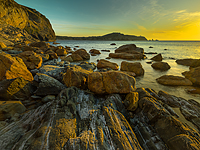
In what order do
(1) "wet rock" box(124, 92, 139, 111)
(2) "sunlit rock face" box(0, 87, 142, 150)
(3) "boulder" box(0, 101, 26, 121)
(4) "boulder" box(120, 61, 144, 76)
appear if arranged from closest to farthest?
(2) "sunlit rock face" box(0, 87, 142, 150), (3) "boulder" box(0, 101, 26, 121), (1) "wet rock" box(124, 92, 139, 111), (4) "boulder" box(120, 61, 144, 76)

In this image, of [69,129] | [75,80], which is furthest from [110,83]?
[69,129]

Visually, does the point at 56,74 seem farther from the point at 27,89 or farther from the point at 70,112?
the point at 70,112

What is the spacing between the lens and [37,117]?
4262 millimetres

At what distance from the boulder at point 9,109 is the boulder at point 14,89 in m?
1.03

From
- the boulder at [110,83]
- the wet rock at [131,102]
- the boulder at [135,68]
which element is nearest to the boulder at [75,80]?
the boulder at [110,83]

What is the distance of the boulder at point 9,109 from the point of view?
441 cm

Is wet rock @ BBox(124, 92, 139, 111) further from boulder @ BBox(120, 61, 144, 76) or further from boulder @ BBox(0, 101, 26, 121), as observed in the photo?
boulder @ BBox(120, 61, 144, 76)

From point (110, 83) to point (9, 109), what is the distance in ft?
19.8

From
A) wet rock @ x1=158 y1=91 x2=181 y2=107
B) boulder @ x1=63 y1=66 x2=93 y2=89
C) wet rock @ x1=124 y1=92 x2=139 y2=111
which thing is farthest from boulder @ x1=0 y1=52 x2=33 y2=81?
wet rock @ x1=158 y1=91 x2=181 y2=107

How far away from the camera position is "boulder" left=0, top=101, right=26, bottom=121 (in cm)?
441

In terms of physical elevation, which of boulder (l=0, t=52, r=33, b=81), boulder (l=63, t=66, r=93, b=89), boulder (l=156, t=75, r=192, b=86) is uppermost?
boulder (l=0, t=52, r=33, b=81)

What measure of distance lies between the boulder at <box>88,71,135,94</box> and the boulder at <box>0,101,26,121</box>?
433cm

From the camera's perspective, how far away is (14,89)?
579cm

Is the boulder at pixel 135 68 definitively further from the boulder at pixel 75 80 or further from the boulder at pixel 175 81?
the boulder at pixel 75 80
